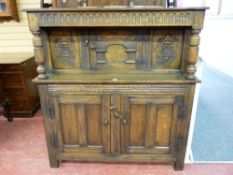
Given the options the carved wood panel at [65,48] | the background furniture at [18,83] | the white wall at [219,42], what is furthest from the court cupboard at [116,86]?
the white wall at [219,42]

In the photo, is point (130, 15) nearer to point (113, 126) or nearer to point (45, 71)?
point (45, 71)

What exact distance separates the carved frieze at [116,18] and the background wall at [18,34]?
152 centimetres

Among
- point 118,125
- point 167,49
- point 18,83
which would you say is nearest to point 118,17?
point 167,49

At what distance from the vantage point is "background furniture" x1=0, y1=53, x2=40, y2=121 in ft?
8.39

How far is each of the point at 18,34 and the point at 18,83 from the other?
75cm

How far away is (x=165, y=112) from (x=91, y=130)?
2.21 ft

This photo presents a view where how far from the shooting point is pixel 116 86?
1.65 metres

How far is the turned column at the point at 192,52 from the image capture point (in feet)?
4.90

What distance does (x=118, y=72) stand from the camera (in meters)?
1.80

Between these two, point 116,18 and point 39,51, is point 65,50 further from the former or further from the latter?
point 116,18

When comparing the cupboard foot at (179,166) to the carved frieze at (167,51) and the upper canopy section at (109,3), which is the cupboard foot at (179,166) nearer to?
the carved frieze at (167,51)

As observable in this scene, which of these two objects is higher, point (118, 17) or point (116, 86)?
point (118, 17)

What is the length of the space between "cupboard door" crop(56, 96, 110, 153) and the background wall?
165cm

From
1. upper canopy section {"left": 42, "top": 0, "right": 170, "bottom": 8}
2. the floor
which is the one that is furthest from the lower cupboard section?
upper canopy section {"left": 42, "top": 0, "right": 170, "bottom": 8}
